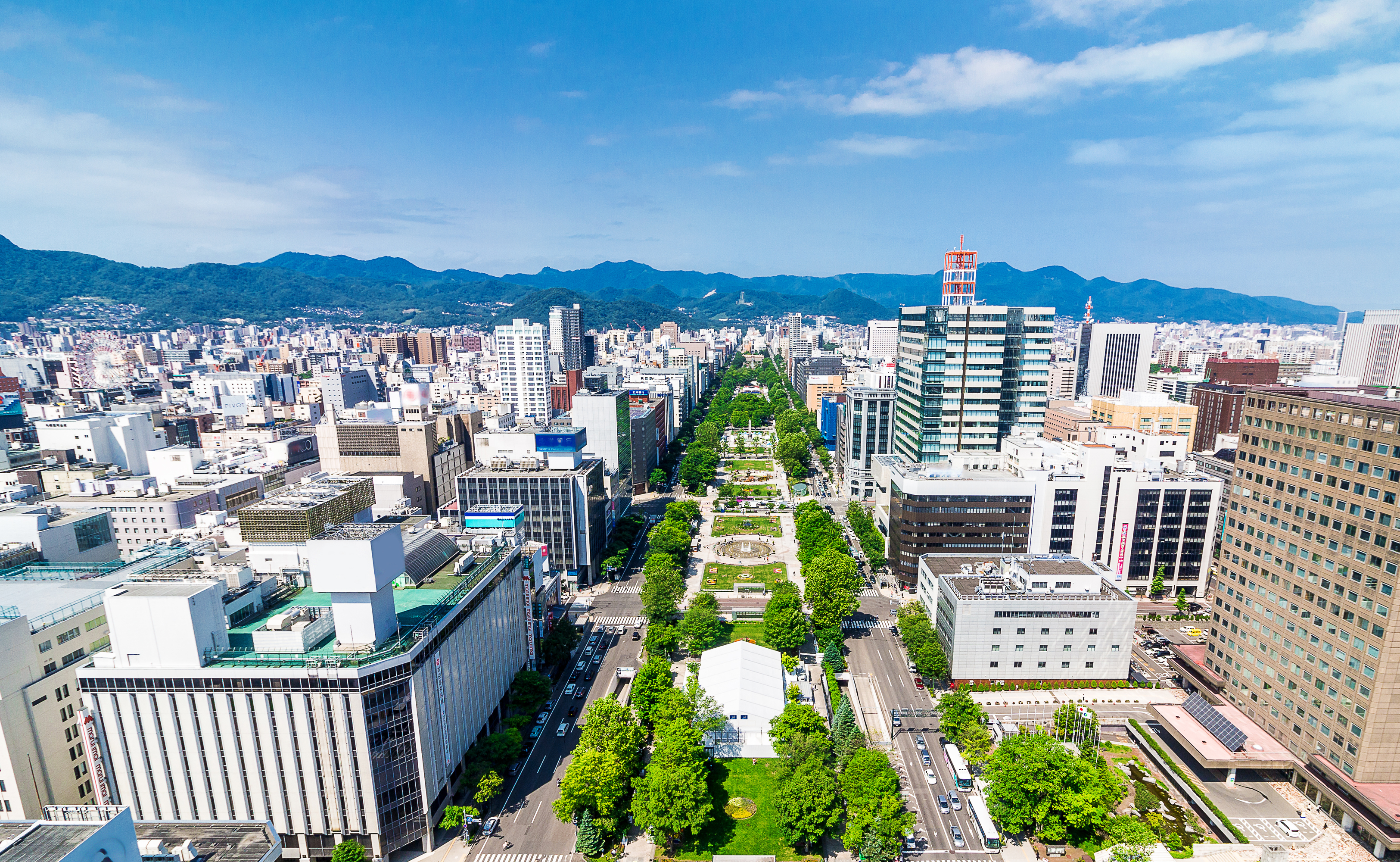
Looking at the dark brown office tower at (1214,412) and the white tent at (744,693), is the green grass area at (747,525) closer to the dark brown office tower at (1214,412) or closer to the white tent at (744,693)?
the white tent at (744,693)

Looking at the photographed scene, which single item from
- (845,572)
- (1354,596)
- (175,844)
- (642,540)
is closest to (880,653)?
(845,572)

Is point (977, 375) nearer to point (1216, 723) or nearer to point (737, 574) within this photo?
point (737, 574)

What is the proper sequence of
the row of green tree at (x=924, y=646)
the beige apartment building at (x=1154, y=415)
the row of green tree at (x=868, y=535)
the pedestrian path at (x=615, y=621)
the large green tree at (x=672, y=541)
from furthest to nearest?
the beige apartment building at (x=1154, y=415), the large green tree at (x=672, y=541), the row of green tree at (x=868, y=535), the pedestrian path at (x=615, y=621), the row of green tree at (x=924, y=646)

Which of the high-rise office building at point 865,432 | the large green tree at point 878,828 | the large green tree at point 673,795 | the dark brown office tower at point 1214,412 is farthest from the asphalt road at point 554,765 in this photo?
the dark brown office tower at point 1214,412

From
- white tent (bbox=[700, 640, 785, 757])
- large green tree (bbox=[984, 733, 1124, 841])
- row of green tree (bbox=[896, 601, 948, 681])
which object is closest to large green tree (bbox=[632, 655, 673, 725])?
white tent (bbox=[700, 640, 785, 757])

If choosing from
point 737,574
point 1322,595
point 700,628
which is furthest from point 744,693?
point 1322,595

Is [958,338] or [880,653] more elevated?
[958,338]

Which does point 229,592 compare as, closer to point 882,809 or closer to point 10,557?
point 10,557
